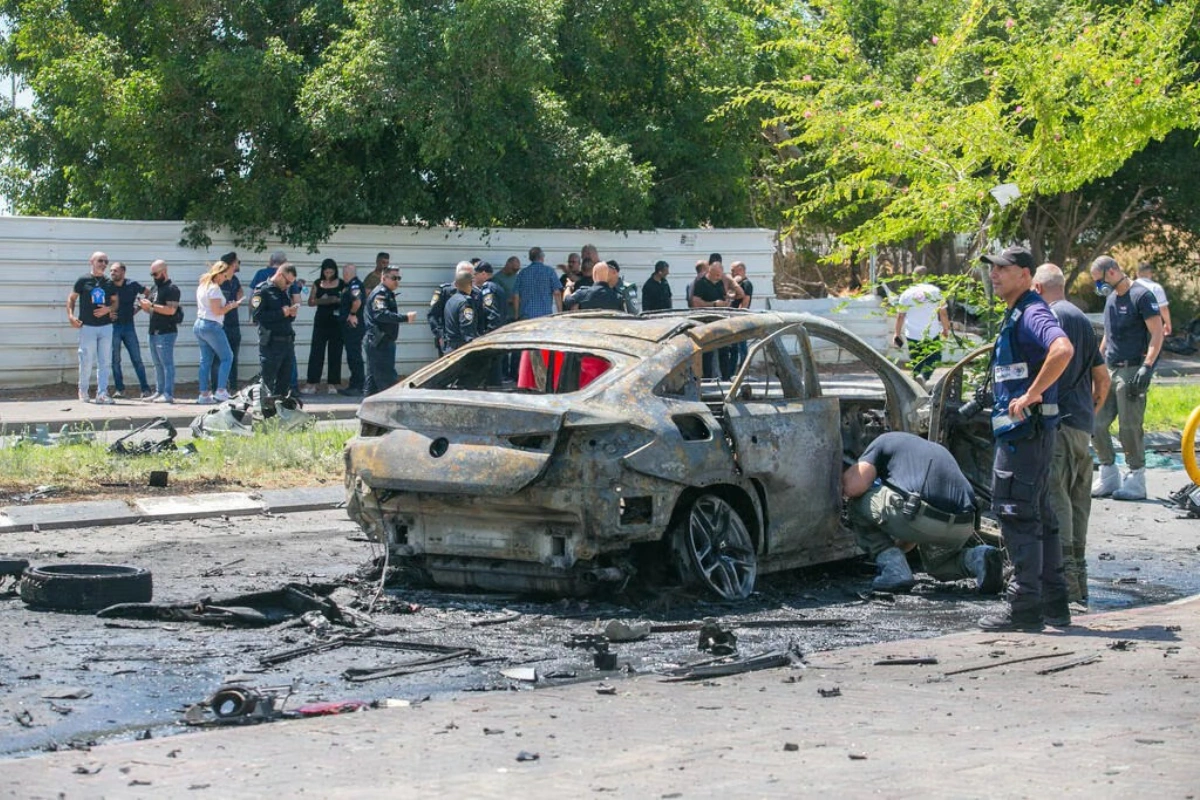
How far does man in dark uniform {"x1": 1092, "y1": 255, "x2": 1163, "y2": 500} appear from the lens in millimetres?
13305

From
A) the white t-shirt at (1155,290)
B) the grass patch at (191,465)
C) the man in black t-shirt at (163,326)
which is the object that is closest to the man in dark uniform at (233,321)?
the man in black t-shirt at (163,326)

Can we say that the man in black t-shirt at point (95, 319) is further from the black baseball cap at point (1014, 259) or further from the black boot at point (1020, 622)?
the black boot at point (1020, 622)

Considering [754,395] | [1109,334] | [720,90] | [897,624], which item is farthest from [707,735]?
[720,90]

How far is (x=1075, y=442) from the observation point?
8992 millimetres

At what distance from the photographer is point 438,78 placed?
2152 centimetres

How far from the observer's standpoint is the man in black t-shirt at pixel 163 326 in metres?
19.4

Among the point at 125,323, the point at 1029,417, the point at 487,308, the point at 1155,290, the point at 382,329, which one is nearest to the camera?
the point at 1029,417

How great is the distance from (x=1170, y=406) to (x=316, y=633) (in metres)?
13.6

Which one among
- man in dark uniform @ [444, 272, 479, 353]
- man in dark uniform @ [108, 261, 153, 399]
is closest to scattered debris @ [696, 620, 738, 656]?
man in dark uniform @ [444, 272, 479, 353]

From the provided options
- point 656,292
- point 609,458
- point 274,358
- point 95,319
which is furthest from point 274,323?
point 609,458

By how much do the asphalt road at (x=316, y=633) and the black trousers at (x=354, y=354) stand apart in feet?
32.3

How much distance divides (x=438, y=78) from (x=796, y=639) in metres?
14.9

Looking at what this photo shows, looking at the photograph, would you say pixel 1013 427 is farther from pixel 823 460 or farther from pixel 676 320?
pixel 676 320

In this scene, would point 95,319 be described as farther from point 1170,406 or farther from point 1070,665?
point 1070,665
